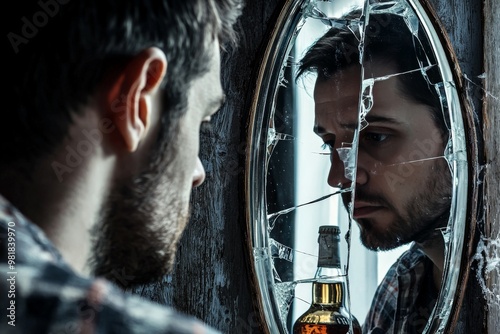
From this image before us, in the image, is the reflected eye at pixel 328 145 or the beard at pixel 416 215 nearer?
the reflected eye at pixel 328 145

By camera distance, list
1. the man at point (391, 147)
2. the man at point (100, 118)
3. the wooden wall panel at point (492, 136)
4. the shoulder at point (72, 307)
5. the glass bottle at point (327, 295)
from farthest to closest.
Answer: the wooden wall panel at point (492, 136) < the man at point (391, 147) < the glass bottle at point (327, 295) < the man at point (100, 118) < the shoulder at point (72, 307)

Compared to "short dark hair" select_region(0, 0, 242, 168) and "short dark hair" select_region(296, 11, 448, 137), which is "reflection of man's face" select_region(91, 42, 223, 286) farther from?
"short dark hair" select_region(296, 11, 448, 137)

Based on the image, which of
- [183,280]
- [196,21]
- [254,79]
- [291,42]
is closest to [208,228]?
[183,280]

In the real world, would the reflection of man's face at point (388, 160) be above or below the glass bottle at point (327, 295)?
above

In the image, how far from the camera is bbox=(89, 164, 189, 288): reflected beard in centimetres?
87

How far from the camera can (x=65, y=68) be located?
87cm

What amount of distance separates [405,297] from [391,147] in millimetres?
379

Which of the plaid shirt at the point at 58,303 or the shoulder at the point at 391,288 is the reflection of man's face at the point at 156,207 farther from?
the shoulder at the point at 391,288

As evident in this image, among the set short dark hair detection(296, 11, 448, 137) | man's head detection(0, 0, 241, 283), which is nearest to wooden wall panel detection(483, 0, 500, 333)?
short dark hair detection(296, 11, 448, 137)

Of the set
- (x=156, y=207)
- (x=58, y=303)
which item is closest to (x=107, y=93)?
(x=156, y=207)

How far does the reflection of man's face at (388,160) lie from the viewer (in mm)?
1656

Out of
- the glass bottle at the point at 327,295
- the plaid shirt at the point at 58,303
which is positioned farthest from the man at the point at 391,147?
the plaid shirt at the point at 58,303

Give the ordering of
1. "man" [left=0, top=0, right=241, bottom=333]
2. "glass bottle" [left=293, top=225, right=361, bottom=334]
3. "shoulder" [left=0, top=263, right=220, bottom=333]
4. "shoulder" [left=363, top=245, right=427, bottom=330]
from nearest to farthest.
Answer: "shoulder" [left=0, top=263, right=220, bottom=333]
"man" [left=0, top=0, right=241, bottom=333]
"glass bottle" [left=293, top=225, right=361, bottom=334]
"shoulder" [left=363, top=245, right=427, bottom=330]

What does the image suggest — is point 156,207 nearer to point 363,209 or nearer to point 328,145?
point 328,145
